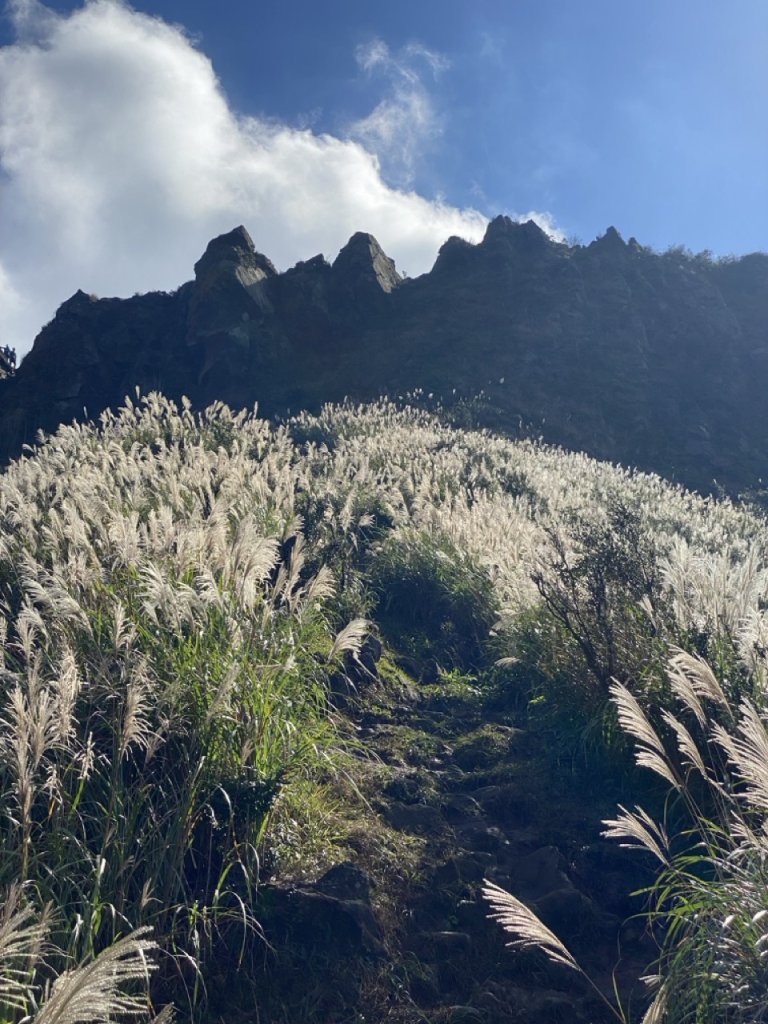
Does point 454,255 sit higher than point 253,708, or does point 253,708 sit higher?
point 454,255

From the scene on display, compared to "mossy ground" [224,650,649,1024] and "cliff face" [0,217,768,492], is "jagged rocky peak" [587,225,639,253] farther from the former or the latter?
"mossy ground" [224,650,649,1024]

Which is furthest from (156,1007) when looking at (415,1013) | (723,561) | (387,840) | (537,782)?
(723,561)

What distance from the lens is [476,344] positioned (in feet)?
107

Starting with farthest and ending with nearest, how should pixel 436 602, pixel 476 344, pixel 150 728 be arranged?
pixel 476 344 < pixel 436 602 < pixel 150 728

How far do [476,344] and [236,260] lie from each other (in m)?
11.1

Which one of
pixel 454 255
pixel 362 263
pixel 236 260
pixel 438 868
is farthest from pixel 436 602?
pixel 454 255

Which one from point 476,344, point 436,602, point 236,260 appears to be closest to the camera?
point 436,602

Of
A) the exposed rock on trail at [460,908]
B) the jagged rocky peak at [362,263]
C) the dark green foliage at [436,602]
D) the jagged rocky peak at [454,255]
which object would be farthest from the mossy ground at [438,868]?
the jagged rocky peak at [454,255]

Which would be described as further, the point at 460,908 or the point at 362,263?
the point at 362,263

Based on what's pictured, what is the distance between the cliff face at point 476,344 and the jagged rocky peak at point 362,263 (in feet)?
0.30

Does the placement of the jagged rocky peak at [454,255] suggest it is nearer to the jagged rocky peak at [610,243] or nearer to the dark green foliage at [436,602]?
the jagged rocky peak at [610,243]

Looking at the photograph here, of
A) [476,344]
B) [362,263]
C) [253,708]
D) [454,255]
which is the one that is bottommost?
[253,708]

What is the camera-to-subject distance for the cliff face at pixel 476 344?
1148 inches

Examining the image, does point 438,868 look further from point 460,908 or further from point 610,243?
point 610,243
